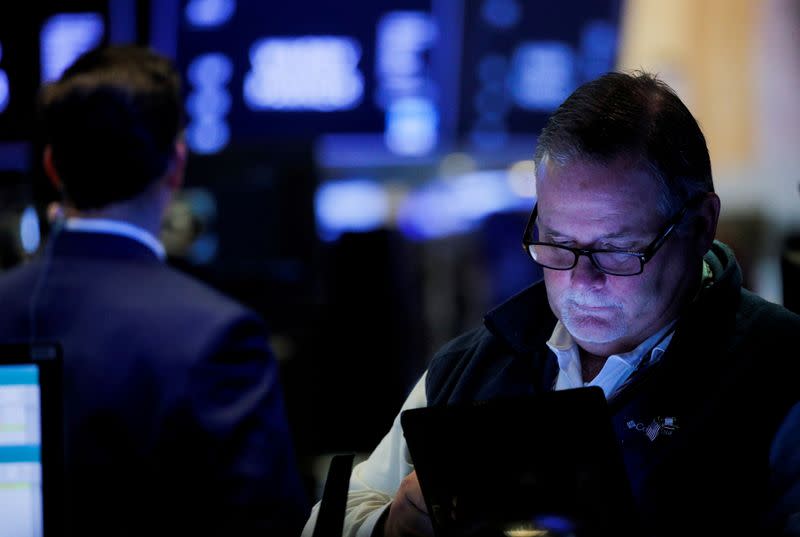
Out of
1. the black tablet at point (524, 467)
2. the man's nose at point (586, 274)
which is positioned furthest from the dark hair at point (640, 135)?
the black tablet at point (524, 467)

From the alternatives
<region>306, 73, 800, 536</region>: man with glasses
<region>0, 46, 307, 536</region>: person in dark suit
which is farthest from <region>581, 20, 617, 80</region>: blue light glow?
<region>306, 73, 800, 536</region>: man with glasses

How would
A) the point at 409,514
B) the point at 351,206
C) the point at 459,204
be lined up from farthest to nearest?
the point at 351,206
the point at 459,204
the point at 409,514

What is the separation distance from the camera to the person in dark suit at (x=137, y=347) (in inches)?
77.9

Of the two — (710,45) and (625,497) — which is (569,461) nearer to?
(625,497)

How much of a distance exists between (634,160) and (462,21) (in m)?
2.67

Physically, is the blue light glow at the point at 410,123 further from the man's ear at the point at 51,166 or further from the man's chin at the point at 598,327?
the man's chin at the point at 598,327

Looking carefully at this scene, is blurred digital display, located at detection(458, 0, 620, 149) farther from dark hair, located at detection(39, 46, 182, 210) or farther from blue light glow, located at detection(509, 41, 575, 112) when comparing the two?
dark hair, located at detection(39, 46, 182, 210)

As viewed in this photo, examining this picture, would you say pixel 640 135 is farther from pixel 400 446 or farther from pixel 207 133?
pixel 207 133

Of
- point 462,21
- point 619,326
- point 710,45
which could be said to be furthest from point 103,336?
point 710,45

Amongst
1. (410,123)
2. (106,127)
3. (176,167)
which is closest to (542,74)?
(410,123)

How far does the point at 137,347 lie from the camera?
6.57 ft

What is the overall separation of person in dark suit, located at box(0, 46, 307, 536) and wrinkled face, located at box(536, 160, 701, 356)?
0.77 metres

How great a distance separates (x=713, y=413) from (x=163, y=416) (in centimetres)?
106

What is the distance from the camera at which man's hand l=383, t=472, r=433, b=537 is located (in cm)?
134
